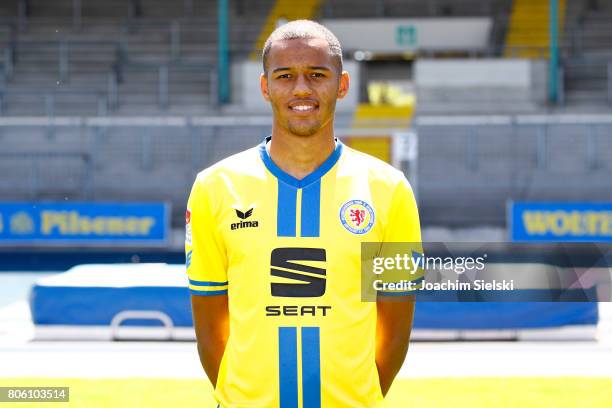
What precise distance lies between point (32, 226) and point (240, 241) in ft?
48.5

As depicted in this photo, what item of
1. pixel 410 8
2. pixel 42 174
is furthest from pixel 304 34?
pixel 410 8

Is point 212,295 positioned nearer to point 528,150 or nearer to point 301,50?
point 301,50

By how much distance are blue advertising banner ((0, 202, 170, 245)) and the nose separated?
14284 millimetres

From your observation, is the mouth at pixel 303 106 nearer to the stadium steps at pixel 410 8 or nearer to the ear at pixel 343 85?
the ear at pixel 343 85

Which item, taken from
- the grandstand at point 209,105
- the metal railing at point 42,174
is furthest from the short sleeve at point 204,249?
the metal railing at point 42,174

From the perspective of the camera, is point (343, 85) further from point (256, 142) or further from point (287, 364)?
point (256, 142)

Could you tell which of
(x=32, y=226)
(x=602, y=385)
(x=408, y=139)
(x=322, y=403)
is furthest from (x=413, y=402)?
(x=32, y=226)

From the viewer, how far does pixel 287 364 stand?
2.06 meters

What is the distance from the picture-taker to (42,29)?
25.0m

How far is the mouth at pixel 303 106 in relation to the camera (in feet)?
6.75

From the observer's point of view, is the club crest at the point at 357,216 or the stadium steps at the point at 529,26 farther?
the stadium steps at the point at 529,26

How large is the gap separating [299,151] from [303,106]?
5.3 inches

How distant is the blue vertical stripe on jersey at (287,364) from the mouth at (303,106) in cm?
57

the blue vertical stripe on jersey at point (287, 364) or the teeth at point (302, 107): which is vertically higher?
the teeth at point (302, 107)
